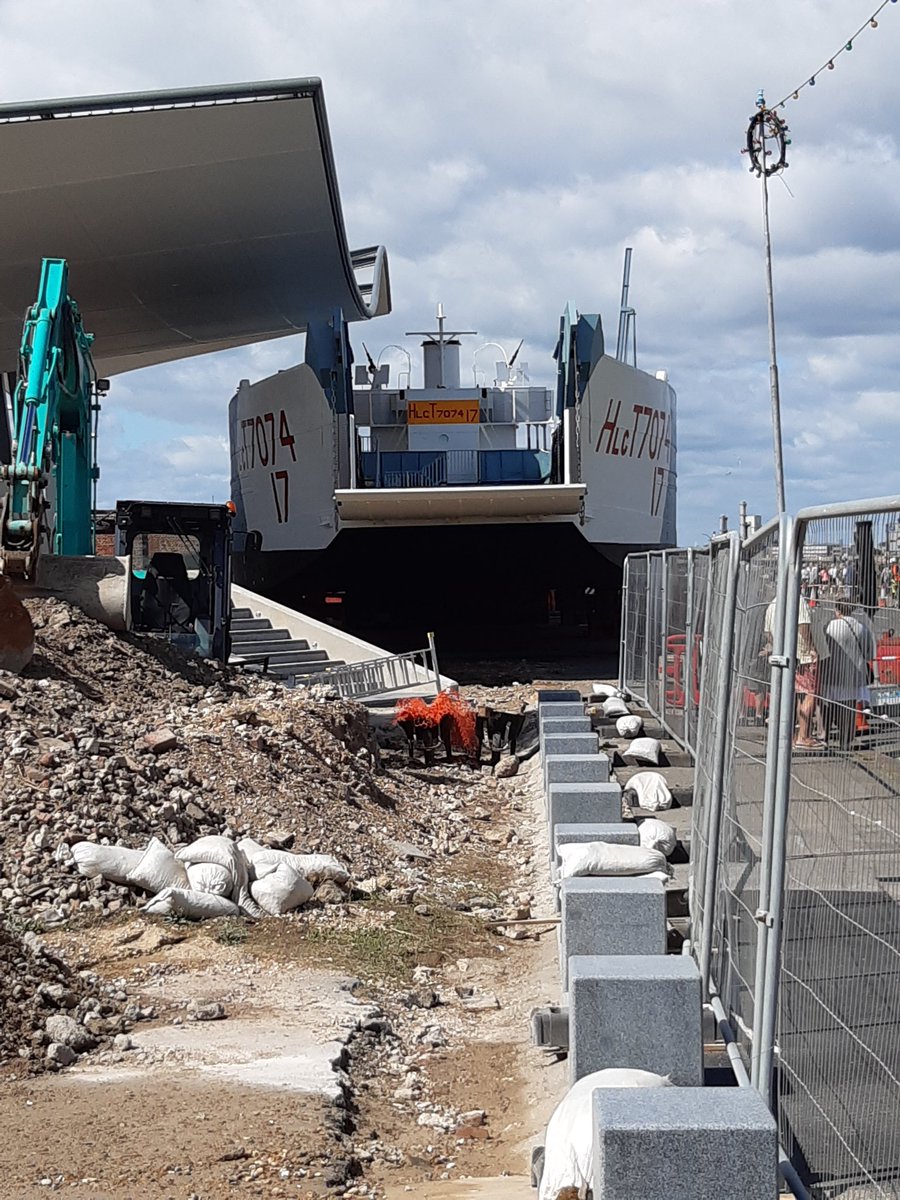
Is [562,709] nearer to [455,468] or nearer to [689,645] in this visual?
[689,645]

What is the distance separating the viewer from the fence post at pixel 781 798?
369 cm

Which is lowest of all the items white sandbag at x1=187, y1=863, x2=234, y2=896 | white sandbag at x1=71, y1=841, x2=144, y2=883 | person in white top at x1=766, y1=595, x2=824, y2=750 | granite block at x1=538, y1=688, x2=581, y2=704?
white sandbag at x1=187, y1=863, x2=234, y2=896

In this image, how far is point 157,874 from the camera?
8172 mm

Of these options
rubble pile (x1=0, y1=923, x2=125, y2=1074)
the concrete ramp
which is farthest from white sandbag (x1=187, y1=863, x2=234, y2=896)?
the concrete ramp

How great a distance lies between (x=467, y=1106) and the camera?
546 centimetres

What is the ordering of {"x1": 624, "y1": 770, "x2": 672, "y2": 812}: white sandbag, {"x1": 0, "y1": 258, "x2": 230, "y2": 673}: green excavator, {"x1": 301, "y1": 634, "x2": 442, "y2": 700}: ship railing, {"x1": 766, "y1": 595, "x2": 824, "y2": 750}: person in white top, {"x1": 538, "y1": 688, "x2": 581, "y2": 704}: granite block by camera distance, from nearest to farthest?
{"x1": 766, "y1": 595, "x2": 824, "y2": 750}: person in white top, {"x1": 624, "y1": 770, "x2": 672, "y2": 812}: white sandbag, {"x1": 0, "y1": 258, "x2": 230, "y2": 673}: green excavator, {"x1": 538, "y1": 688, "x2": 581, "y2": 704}: granite block, {"x1": 301, "y1": 634, "x2": 442, "y2": 700}: ship railing

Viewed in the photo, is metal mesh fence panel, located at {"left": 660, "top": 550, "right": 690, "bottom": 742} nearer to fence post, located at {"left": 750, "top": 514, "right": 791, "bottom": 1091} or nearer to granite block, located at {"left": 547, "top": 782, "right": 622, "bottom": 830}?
granite block, located at {"left": 547, "top": 782, "right": 622, "bottom": 830}

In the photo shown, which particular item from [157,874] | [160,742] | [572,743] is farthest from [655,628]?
[157,874]

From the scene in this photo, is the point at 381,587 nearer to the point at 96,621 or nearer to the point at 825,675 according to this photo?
the point at 96,621

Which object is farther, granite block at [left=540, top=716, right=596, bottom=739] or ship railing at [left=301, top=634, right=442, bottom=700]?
ship railing at [left=301, top=634, right=442, bottom=700]

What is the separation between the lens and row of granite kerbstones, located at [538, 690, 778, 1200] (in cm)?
329

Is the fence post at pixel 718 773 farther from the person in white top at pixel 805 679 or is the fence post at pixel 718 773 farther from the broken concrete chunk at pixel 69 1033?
the broken concrete chunk at pixel 69 1033

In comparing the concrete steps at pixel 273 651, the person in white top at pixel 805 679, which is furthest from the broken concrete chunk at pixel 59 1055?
the concrete steps at pixel 273 651

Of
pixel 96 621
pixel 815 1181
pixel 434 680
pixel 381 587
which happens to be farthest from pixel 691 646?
pixel 381 587
